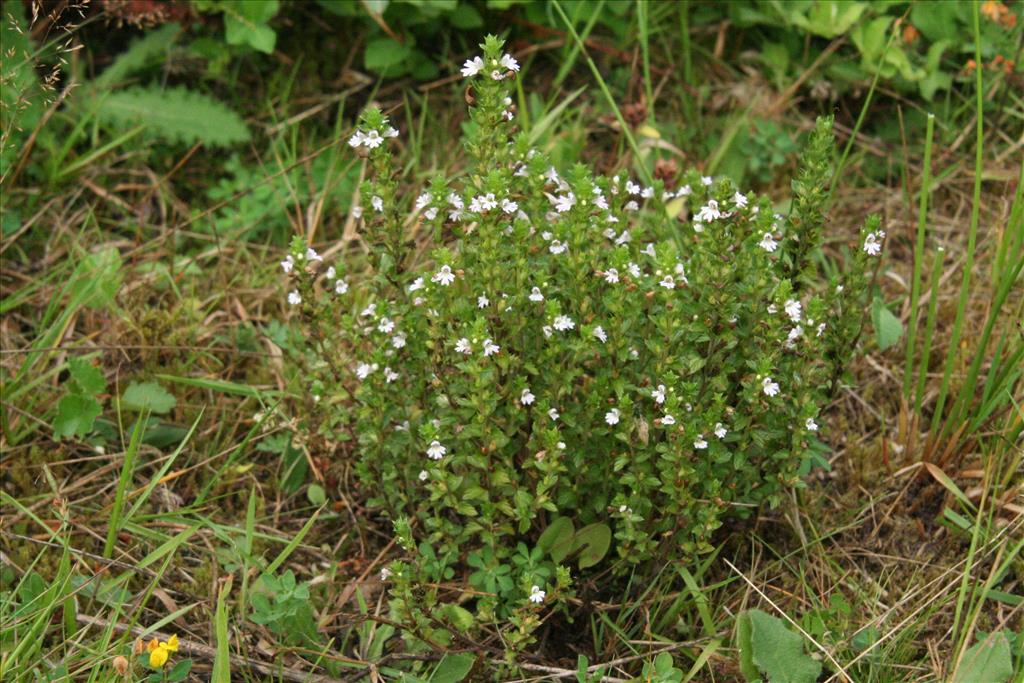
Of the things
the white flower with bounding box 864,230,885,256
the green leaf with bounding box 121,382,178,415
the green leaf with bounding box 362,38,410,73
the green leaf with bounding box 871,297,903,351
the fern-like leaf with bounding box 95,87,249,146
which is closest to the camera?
the white flower with bounding box 864,230,885,256

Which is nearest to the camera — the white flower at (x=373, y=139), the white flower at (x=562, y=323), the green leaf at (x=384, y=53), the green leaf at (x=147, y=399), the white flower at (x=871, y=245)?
the white flower at (x=562, y=323)

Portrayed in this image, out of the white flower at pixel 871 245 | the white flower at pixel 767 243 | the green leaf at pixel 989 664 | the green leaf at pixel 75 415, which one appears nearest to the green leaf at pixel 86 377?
the green leaf at pixel 75 415

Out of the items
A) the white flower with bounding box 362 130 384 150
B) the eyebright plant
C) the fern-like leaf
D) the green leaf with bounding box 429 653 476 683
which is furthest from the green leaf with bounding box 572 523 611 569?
the fern-like leaf

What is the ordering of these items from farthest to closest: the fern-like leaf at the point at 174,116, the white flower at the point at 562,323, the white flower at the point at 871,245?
the fern-like leaf at the point at 174,116 → the white flower at the point at 871,245 → the white flower at the point at 562,323

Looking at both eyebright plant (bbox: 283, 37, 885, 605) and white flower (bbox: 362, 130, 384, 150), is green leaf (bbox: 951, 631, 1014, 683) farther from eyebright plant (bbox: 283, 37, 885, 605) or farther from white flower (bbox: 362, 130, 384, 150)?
white flower (bbox: 362, 130, 384, 150)

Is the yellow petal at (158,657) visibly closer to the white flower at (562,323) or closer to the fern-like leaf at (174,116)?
the white flower at (562,323)
